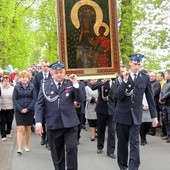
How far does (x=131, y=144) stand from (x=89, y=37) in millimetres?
2448

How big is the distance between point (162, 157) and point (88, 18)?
3.34 meters

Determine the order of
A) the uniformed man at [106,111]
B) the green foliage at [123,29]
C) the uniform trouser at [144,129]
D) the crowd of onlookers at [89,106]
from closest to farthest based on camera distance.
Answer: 1. the uniformed man at [106,111]
2. the crowd of onlookers at [89,106]
3. the uniform trouser at [144,129]
4. the green foliage at [123,29]

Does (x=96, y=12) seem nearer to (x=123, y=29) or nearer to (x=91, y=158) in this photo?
(x=91, y=158)

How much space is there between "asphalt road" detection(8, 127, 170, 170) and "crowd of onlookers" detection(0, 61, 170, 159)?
0.76ft

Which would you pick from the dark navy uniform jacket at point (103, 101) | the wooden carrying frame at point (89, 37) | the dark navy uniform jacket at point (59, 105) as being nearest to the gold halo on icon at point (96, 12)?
the wooden carrying frame at point (89, 37)

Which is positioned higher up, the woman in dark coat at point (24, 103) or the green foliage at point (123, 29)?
the green foliage at point (123, 29)

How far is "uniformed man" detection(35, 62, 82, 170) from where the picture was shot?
22.5ft

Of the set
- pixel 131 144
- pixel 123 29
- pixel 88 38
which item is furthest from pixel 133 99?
pixel 123 29

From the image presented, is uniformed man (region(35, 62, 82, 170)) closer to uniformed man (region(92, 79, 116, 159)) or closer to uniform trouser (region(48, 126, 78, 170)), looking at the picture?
uniform trouser (region(48, 126, 78, 170))

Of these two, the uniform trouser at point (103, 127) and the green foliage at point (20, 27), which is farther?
the green foliage at point (20, 27)

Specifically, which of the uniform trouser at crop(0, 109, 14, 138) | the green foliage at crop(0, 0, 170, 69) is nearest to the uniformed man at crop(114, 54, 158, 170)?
the uniform trouser at crop(0, 109, 14, 138)

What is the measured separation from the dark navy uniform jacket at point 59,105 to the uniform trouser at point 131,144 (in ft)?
3.86

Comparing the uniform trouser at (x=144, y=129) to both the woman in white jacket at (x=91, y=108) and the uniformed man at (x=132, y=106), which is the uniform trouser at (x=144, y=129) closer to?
the woman in white jacket at (x=91, y=108)

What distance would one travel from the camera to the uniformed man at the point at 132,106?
295 inches
